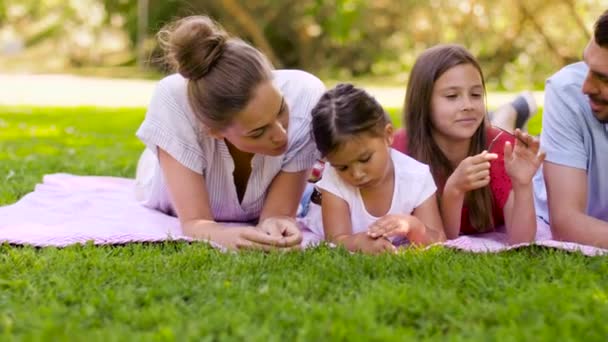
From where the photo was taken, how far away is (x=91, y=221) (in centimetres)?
402

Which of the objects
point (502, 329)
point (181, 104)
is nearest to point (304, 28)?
point (181, 104)

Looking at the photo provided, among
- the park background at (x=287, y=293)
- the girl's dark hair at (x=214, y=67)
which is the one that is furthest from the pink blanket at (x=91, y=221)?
the girl's dark hair at (x=214, y=67)

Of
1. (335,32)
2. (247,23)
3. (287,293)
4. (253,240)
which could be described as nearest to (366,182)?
(253,240)

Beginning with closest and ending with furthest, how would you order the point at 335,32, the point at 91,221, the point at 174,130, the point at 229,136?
the point at 229,136 → the point at 174,130 → the point at 91,221 → the point at 335,32

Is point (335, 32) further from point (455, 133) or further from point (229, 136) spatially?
point (229, 136)

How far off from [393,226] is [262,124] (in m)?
0.64

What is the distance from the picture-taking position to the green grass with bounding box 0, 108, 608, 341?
234cm

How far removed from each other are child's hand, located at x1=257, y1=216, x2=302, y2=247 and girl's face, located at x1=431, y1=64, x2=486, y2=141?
2.77ft

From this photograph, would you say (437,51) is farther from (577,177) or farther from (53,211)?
(53,211)

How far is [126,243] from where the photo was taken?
11.3 ft

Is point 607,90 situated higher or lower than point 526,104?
higher

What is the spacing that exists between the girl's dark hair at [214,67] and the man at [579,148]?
1.21 m

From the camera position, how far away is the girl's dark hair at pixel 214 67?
11.1 ft

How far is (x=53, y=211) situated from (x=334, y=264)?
6.13 ft
